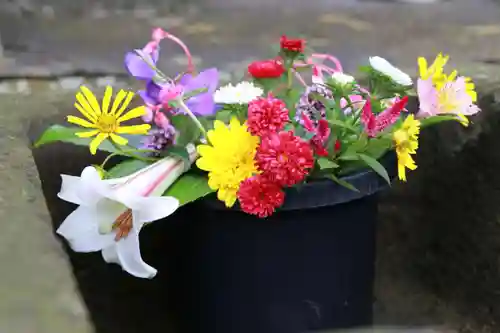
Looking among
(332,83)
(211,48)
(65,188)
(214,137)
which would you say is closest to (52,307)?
(65,188)

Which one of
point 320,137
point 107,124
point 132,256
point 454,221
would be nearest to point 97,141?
point 107,124

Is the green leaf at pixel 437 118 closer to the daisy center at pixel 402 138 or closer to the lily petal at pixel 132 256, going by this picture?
the daisy center at pixel 402 138

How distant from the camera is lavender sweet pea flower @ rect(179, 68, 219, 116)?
772mm

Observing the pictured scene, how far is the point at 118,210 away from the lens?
695 millimetres

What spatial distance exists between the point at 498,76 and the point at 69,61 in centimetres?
70

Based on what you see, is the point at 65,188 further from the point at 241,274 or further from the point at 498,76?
the point at 498,76

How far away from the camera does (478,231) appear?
97 centimetres

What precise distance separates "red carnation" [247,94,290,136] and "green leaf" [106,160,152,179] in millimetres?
126

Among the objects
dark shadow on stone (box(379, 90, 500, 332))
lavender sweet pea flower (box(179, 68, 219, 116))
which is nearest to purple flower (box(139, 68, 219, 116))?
lavender sweet pea flower (box(179, 68, 219, 116))

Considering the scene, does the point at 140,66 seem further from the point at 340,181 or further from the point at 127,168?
Answer: the point at 340,181

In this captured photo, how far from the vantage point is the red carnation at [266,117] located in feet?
2.33

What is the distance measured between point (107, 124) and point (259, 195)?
0.17 metres

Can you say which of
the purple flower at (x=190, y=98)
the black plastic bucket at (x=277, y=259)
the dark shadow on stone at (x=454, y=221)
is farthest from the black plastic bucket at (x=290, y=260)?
the dark shadow on stone at (x=454, y=221)

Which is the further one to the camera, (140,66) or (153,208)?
(140,66)
